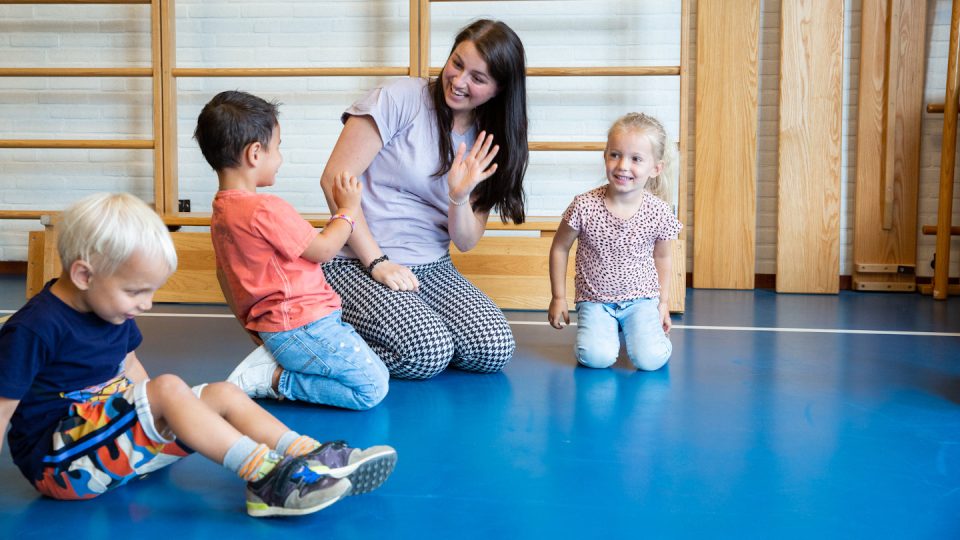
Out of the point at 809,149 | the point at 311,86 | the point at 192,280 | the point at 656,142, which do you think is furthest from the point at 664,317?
the point at 311,86

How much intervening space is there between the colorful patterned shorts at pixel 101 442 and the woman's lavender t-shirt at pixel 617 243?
129 centimetres

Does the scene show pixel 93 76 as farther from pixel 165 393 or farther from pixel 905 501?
pixel 905 501

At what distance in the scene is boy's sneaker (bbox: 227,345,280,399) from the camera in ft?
6.16

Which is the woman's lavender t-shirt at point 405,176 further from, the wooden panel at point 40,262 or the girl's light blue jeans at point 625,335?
the wooden panel at point 40,262

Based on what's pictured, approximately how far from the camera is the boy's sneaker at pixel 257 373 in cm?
188

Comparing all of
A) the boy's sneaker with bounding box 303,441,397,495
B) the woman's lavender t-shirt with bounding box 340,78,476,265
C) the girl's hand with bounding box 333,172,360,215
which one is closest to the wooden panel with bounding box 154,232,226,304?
the woman's lavender t-shirt with bounding box 340,78,476,265

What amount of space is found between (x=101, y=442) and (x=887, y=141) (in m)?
3.26

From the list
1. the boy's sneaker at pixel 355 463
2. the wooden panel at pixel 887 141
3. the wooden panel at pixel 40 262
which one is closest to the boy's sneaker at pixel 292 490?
the boy's sneaker at pixel 355 463

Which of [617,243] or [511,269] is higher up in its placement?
[617,243]

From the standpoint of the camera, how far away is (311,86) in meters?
3.90

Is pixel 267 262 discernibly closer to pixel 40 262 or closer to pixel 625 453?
pixel 625 453

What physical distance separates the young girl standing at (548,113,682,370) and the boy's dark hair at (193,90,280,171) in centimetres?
92

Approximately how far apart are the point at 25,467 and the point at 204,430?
276 mm

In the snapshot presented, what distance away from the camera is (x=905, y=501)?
4.52ft
